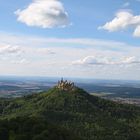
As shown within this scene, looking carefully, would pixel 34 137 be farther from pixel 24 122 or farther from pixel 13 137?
pixel 24 122

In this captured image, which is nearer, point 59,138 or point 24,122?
point 59,138

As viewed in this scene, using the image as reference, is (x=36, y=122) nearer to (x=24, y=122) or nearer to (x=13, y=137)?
(x=24, y=122)

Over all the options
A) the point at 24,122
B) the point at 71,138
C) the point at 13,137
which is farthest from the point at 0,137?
the point at 71,138

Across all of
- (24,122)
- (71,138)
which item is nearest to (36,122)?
(24,122)

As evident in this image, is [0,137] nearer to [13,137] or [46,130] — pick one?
[13,137]

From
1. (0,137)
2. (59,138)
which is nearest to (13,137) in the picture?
(0,137)

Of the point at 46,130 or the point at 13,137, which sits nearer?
the point at 13,137

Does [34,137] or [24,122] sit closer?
[34,137]
